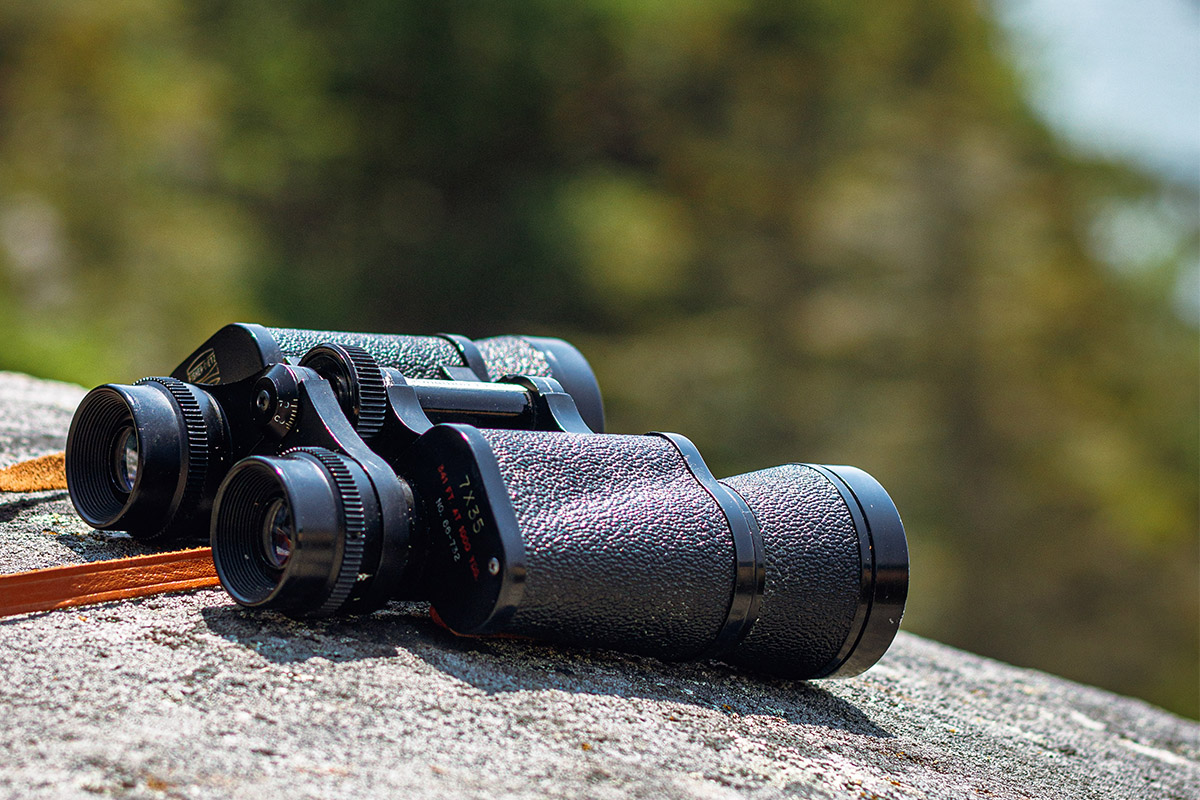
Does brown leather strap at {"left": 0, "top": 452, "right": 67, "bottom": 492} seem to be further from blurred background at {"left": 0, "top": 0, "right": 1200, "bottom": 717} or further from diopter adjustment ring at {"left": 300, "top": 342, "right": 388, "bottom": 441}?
blurred background at {"left": 0, "top": 0, "right": 1200, "bottom": 717}

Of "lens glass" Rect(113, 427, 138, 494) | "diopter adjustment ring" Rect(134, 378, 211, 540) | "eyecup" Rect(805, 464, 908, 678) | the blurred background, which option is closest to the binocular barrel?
"eyecup" Rect(805, 464, 908, 678)

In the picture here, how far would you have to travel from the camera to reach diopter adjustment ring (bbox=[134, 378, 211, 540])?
6.05ft

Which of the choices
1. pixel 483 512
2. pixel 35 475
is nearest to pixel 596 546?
pixel 483 512

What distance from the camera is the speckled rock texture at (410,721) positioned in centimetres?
125

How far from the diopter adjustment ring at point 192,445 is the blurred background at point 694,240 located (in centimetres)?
736

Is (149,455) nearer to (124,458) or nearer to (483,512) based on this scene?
(124,458)

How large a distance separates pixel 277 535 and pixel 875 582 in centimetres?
87

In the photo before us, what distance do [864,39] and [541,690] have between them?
38.4 ft

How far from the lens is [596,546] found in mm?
1621

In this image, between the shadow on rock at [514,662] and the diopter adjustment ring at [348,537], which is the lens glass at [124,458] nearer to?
the shadow on rock at [514,662]

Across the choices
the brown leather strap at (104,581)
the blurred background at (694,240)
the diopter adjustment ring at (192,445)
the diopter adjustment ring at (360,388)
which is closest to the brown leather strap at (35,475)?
the diopter adjustment ring at (192,445)

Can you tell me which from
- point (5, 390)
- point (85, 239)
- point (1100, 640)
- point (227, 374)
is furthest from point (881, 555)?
point (1100, 640)

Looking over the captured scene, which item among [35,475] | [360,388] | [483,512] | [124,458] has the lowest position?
[35,475]

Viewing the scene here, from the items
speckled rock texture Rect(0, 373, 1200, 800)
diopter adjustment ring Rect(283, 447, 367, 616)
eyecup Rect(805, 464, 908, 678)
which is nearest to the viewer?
speckled rock texture Rect(0, 373, 1200, 800)
